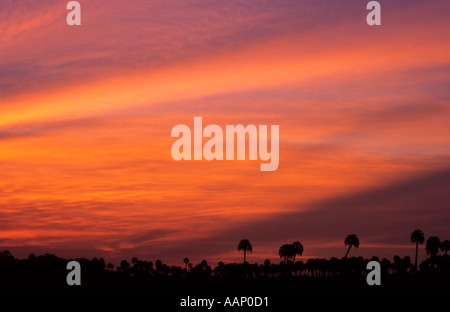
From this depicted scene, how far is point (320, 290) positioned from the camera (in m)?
199
